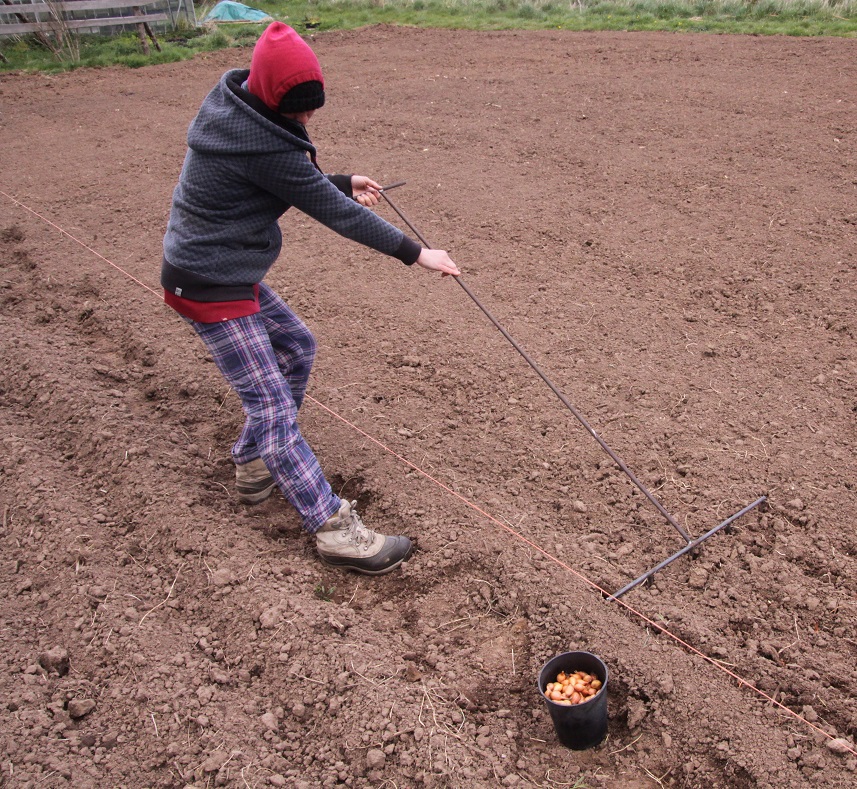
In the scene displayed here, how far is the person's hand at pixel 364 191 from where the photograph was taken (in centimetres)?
375

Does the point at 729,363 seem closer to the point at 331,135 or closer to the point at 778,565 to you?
the point at 778,565

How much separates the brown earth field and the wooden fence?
7.94 meters

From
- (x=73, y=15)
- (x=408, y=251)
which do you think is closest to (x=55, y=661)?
(x=408, y=251)

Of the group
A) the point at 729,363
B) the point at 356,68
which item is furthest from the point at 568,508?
the point at 356,68

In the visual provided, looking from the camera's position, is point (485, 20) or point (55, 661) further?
point (485, 20)

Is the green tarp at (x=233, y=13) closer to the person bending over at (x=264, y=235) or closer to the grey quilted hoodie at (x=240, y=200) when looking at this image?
the person bending over at (x=264, y=235)

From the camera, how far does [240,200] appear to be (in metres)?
3.25

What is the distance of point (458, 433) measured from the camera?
14.6 feet

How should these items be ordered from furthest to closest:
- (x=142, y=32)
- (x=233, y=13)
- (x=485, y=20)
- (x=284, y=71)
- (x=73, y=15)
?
(x=233, y=13), (x=73, y=15), (x=142, y=32), (x=485, y=20), (x=284, y=71)

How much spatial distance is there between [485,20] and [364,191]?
1160 centimetres

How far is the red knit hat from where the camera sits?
2.89 metres

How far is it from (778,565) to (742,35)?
1011 centimetres

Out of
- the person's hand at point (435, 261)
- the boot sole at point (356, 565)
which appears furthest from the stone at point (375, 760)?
the person's hand at point (435, 261)

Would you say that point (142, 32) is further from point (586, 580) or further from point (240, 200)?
point (586, 580)
